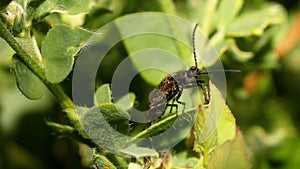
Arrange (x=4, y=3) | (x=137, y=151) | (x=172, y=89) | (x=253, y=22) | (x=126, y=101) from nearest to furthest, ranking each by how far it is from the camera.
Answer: (x=4, y=3)
(x=137, y=151)
(x=126, y=101)
(x=172, y=89)
(x=253, y=22)

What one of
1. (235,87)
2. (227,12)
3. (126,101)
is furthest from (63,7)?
(235,87)

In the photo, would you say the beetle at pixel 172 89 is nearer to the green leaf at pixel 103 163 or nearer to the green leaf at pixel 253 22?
the green leaf at pixel 103 163

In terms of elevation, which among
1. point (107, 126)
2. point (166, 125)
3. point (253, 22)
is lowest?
point (253, 22)

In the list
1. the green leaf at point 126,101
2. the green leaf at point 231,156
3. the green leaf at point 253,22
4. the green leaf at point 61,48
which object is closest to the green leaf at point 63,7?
the green leaf at point 61,48

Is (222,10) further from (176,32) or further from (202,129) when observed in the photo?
(202,129)

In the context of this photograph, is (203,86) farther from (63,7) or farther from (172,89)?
(63,7)

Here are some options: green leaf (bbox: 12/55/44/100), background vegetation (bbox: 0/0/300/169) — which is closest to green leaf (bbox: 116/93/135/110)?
background vegetation (bbox: 0/0/300/169)

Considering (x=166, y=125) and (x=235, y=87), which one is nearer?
(x=166, y=125)

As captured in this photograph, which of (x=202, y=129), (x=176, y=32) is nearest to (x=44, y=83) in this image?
(x=202, y=129)
